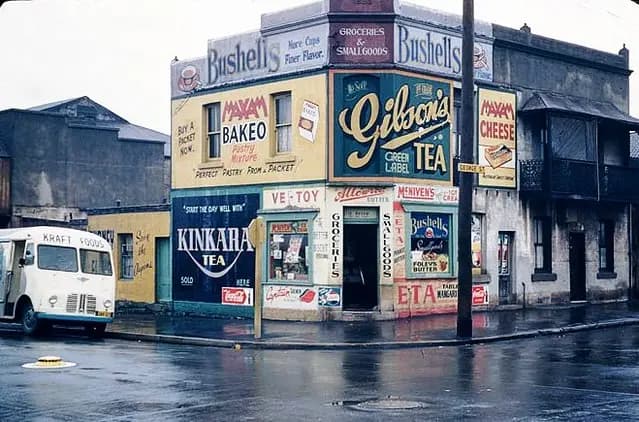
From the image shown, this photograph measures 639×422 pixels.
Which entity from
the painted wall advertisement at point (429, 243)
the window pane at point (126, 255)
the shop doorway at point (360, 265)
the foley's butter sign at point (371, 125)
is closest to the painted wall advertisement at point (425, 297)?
the painted wall advertisement at point (429, 243)

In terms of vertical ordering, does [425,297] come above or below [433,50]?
below

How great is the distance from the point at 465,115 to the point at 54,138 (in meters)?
28.8

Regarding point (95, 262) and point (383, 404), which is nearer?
point (383, 404)

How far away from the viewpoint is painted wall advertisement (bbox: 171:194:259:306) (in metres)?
26.9

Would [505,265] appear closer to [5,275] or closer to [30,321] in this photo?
[30,321]

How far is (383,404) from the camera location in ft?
36.3

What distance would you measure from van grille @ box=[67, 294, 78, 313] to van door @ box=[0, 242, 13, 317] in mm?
1830

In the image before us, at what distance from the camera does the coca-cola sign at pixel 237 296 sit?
26.5m

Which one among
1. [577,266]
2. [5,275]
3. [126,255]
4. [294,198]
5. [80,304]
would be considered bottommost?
[80,304]

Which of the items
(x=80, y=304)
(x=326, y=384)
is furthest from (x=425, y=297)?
(x=326, y=384)

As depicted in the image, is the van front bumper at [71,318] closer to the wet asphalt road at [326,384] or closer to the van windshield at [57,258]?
the van windshield at [57,258]

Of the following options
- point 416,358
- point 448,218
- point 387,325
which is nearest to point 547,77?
point 448,218

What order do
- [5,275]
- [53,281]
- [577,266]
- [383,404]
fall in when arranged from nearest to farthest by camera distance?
[383,404] < [53,281] < [5,275] < [577,266]

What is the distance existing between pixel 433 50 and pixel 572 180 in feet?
22.1
